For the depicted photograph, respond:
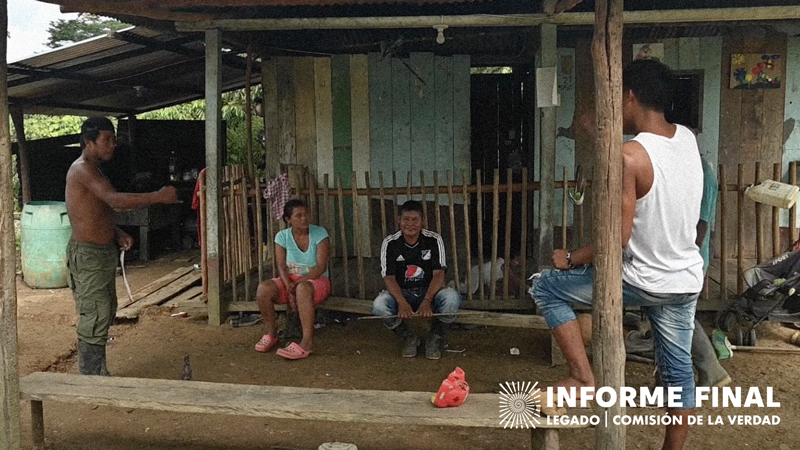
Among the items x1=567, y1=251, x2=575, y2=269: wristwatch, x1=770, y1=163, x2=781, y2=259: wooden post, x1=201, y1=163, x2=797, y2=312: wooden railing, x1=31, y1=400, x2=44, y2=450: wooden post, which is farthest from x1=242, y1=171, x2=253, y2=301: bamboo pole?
x1=770, y1=163, x2=781, y2=259: wooden post

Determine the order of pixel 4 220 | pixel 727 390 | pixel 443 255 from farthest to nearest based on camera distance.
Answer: pixel 443 255
pixel 727 390
pixel 4 220

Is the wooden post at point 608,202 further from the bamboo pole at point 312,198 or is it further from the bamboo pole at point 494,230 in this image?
the bamboo pole at point 312,198

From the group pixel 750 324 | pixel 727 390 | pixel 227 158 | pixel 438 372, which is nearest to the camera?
pixel 727 390

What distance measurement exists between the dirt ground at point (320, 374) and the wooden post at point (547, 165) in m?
0.83

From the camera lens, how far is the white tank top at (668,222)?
294 cm

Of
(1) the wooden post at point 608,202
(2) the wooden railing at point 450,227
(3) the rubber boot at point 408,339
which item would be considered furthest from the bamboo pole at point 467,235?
(1) the wooden post at point 608,202

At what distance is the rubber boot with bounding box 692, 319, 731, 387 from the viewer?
407 cm

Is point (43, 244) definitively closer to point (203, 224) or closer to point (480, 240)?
point (203, 224)

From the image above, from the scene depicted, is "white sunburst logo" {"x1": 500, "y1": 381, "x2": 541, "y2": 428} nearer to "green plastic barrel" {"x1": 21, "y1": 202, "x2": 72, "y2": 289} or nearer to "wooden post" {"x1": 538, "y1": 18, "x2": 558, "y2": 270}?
"wooden post" {"x1": 538, "y1": 18, "x2": 558, "y2": 270}

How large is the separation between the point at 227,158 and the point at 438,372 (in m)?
8.56

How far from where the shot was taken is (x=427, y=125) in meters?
7.61

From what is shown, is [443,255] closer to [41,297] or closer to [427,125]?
[427,125]

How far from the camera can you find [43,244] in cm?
798

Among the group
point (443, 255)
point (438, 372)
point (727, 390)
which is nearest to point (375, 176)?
point (443, 255)
